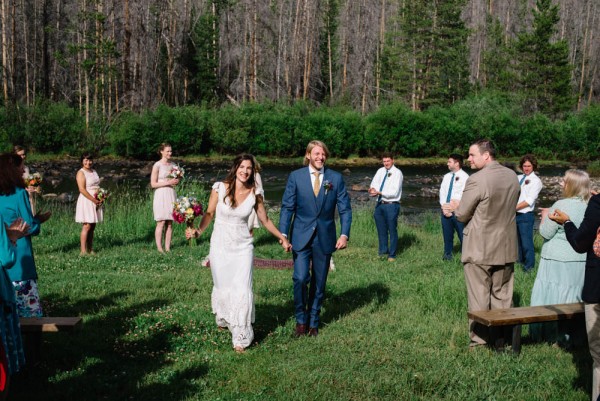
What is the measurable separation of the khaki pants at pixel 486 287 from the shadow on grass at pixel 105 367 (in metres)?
3.00

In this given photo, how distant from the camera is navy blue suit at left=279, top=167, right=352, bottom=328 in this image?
753 centimetres

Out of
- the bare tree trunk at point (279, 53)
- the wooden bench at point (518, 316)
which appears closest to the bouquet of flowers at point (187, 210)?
the wooden bench at point (518, 316)

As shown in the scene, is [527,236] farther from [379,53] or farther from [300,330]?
[379,53]

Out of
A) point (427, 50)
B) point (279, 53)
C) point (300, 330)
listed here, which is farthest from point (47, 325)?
point (427, 50)

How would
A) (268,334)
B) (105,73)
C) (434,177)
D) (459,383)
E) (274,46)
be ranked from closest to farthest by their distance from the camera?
(459,383) → (268,334) → (434,177) → (105,73) → (274,46)

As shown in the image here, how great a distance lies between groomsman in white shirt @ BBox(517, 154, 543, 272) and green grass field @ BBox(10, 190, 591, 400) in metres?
0.92

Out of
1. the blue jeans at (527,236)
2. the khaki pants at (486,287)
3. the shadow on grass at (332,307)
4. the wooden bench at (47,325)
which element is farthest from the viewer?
A: the blue jeans at (527,236)

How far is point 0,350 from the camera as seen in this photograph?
372 cm

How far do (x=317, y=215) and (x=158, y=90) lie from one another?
48.9 m

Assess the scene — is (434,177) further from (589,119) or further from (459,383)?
(459,383)

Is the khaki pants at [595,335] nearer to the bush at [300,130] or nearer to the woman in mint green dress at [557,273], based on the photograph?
the woman in mint green dress at [557,273]

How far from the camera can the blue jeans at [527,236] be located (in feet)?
38.8

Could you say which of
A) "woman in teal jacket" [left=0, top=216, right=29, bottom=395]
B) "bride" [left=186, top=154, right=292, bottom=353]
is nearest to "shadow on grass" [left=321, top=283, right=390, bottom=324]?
"bride" [left=186, top=154, right=292, bottom=353]

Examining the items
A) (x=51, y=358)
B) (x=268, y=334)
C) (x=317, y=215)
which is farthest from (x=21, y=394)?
(x=317, y=215)
